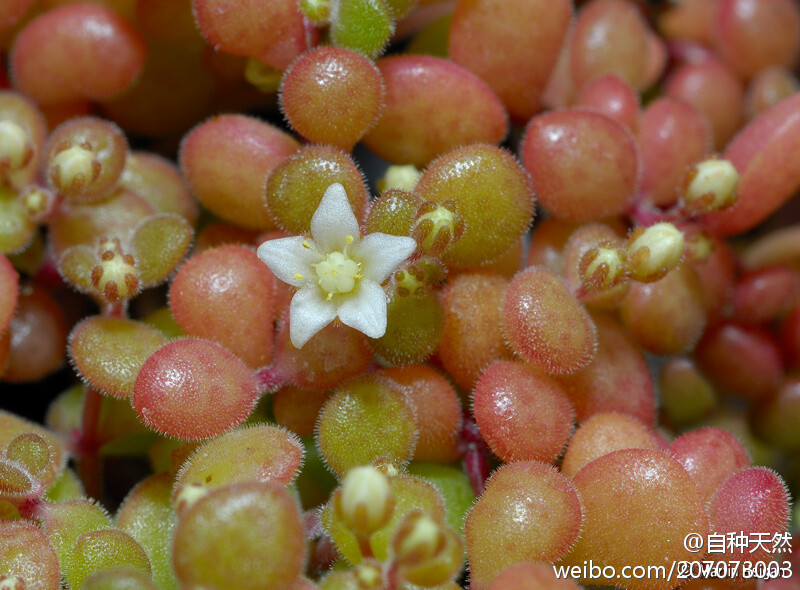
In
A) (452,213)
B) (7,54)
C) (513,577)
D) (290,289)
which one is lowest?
(513,577)

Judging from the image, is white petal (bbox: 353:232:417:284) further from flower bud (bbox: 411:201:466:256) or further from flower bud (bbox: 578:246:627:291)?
flower bud (bbox: 578:246:627:291)

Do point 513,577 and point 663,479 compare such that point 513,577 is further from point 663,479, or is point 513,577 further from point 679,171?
point 679,171

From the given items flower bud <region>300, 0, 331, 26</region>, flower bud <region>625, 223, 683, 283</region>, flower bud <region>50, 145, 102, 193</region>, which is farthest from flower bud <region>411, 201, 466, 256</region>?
flower bud <region>50, 145, 102, 193</region>

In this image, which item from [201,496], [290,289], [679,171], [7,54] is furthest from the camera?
[7,54]

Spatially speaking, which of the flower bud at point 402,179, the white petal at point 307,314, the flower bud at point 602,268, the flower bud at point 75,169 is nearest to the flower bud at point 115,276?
the flower bud at point 75,169

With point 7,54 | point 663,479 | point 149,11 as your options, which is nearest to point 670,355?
point 663,479

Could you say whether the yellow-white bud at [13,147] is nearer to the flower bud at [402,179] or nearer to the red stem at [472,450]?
the flower bud at [402,179]
